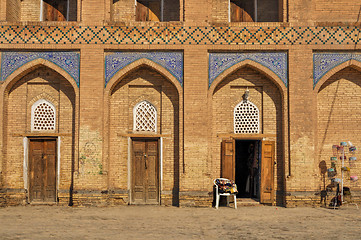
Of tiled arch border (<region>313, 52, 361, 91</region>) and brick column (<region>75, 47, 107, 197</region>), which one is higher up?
tiled arch border (<region>313, 52, 361, 91</region>)

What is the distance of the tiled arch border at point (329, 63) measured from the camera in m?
11.9

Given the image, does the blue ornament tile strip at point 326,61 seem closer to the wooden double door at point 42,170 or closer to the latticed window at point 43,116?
the latticed window at point 43,116

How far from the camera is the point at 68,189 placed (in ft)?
39.4

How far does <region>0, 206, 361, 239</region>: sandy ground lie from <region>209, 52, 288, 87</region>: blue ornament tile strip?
3567mm

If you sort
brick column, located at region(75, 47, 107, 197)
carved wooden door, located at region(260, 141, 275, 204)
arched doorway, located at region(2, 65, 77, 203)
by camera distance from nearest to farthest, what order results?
1. brick column, located at region(75, 47, 107, 197)
2. carved wooden door, located at region(260, 141, 275, 204)
3. arched doorway, located at region(2, 65, 77, 203)

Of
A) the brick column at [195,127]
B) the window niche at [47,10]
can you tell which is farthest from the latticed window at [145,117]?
the window niche at [47,10]

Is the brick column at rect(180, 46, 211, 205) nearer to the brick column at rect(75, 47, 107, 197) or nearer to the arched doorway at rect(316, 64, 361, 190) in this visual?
the brick column at rect(75, 47, 107, 197)

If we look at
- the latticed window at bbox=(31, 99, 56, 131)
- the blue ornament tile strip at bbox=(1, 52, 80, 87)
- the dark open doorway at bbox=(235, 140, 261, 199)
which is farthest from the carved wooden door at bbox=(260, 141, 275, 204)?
the latticed window at bbox=(31, 99, 56, 131)

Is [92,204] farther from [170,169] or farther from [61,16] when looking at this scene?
[61,16]

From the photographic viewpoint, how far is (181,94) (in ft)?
39.0

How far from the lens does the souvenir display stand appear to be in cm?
1170

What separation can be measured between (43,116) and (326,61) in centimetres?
785

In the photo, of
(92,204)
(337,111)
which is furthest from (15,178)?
(337,111)

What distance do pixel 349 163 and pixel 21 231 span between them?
28.3 feet
